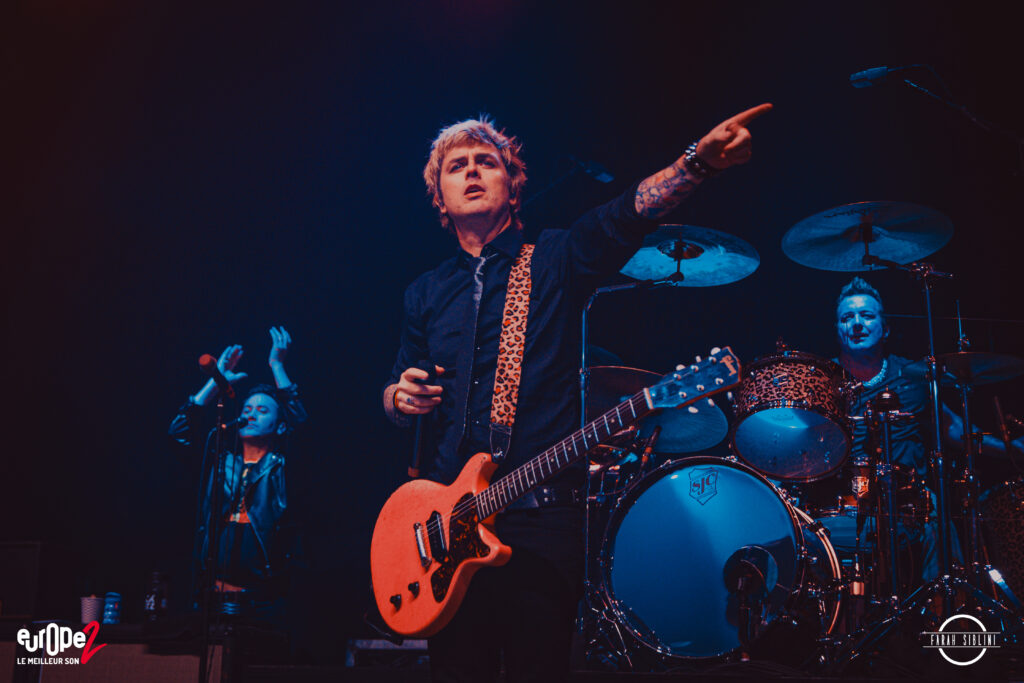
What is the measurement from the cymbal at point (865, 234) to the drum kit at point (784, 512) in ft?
0.05

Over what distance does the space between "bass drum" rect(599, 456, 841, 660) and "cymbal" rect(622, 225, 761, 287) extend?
1409mm

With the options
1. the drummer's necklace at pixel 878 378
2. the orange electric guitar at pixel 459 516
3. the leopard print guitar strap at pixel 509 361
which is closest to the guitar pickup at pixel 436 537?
the orange electric guitar at pixel 459 516

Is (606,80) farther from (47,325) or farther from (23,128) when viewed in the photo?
(47,325)

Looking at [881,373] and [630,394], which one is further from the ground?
[881,373]

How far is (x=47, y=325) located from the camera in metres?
6.66

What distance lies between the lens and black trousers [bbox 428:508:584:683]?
8.00 feet

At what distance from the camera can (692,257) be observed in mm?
5195

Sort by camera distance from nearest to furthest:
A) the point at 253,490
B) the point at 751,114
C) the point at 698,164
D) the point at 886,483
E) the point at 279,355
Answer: the point at 751,114
the point at 698,164
the point at 886,483
the point at 253,490
the point at 279,355

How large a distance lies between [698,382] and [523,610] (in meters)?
0.88

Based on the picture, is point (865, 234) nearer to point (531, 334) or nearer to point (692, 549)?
point (692, 549)

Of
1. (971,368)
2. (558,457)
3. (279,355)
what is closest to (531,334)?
(558,457)

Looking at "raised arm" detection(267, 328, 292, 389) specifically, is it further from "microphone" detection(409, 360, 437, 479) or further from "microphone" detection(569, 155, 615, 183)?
"microphone" detection(409, 360, 437, 479)

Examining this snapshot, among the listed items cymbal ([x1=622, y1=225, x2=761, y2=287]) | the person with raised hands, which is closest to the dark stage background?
the person with raised hands

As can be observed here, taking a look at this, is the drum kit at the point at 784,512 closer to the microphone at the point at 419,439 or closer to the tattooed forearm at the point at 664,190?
the microphone at the point at 419,439
